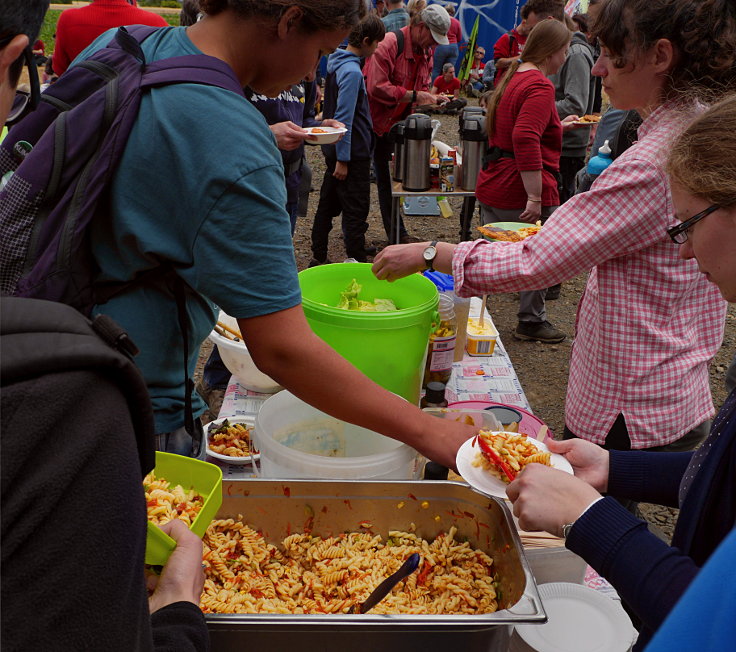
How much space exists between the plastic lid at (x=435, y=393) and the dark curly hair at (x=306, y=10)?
1.06 metres

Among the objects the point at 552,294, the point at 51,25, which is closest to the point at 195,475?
the point at 552,294

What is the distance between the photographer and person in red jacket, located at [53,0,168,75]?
3598 mm

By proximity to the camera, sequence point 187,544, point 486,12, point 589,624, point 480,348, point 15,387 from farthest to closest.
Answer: point 486,12, point 480,348, point 589,624, point 187,544, point 15,387

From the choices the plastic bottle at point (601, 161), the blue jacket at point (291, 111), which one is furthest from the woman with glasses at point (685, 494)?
the plastic bottle at point (601, 161)

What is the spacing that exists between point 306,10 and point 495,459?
2.95 ft

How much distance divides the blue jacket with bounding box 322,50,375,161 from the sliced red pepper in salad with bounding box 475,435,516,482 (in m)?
4.13

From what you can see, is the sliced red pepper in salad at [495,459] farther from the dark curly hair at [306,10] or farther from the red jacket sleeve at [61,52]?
the red jacket sleeve at [61,52]

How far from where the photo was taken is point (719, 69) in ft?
4.94

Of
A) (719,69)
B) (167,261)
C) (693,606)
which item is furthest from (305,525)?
(719,69)

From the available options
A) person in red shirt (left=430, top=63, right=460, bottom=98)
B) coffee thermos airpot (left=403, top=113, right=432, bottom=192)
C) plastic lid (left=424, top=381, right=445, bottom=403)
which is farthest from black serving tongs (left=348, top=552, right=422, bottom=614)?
person in red shirt (left=430, top=63, right=460, bottom=98)

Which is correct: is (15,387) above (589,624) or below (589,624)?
above

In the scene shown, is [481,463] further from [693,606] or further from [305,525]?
[693,606]

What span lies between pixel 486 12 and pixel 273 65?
1458 centimetres

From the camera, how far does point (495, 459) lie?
131cm
